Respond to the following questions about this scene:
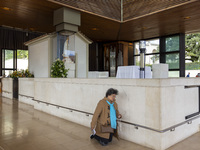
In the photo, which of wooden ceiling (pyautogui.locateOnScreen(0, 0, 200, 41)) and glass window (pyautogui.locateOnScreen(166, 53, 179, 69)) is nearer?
wooden ceiling (pyautogui.locateOnScreen(0, 0, 200, 41))

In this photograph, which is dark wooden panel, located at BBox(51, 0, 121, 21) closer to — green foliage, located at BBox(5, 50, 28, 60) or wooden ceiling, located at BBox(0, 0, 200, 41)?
wooden ceiling, located at BBox(0, 0, 200, 41)

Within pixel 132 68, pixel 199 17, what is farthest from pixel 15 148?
pixel 199 17

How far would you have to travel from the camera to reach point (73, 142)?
3336mm

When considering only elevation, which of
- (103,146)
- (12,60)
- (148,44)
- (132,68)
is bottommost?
(103,146)

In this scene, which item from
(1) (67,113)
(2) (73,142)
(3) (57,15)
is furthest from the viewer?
(3) (57,15)

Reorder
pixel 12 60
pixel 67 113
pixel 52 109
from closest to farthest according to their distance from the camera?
pixel 67 113 → pixel 52 109 → pixel 12 60

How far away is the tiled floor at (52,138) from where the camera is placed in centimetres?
311

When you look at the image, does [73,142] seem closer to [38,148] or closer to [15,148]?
[38,148]

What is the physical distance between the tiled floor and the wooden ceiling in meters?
4.40

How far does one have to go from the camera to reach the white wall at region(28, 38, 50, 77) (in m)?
8.26

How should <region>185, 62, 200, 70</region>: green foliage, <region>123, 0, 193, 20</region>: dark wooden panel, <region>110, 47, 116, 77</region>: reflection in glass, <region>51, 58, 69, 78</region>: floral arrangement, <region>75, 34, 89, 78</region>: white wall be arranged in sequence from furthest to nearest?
1. <region>185, 62, 200, 70</region>: green foliage
2. <region>110, 47, 116, 77</region>: reflection in glass
3. <region>75, 34, 89, 78</region>: white wall
4. <region>123, 0, 193, 20</region>: dark wooden panel
5. <region>51, 58, 69, 78</region>: floral arrangement

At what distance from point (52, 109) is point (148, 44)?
10.1 meters

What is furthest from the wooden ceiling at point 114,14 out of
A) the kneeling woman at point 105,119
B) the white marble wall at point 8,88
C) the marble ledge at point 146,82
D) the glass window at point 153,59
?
the kneeling woman at point 105,119

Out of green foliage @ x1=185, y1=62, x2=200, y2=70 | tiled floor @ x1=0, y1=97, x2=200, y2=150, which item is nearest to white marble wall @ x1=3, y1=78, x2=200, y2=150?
tiled floor @ x1=0, y1=97, x2=200, y2=150
